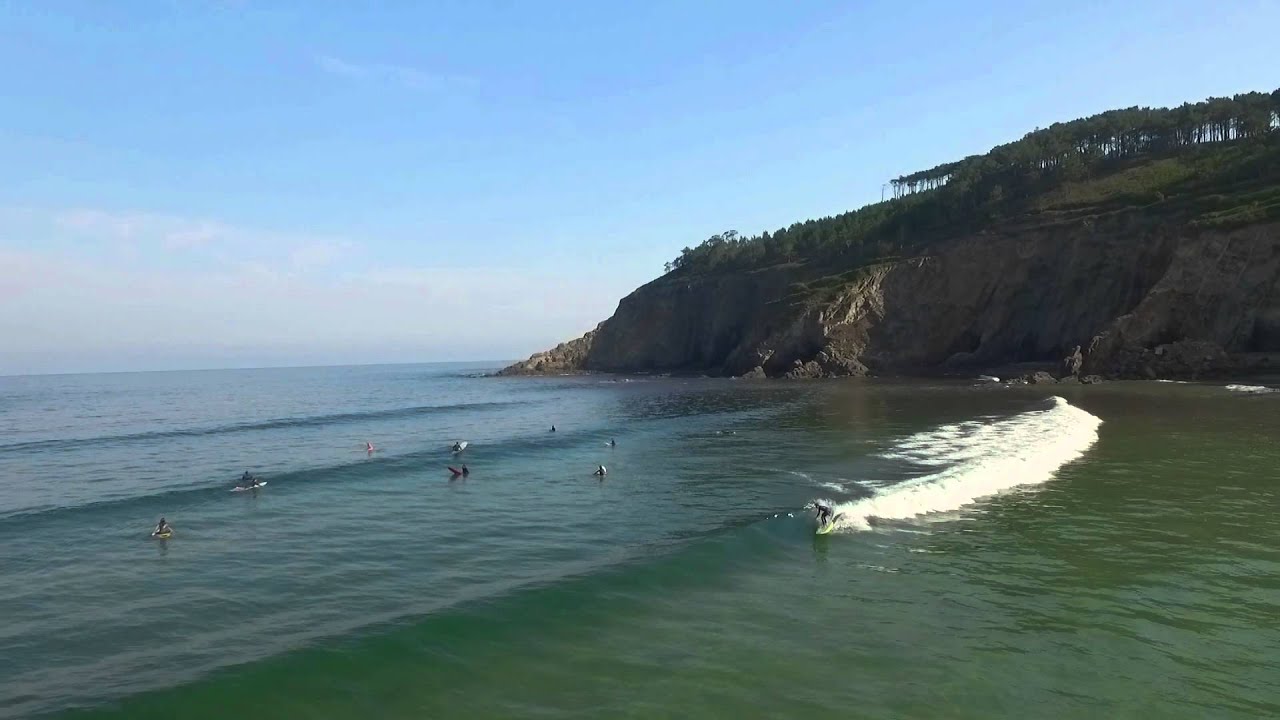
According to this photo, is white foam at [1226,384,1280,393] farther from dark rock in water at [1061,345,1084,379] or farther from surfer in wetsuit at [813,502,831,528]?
surfer in wetsuit at [813,502,831,528]

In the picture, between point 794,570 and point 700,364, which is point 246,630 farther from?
point 700,364

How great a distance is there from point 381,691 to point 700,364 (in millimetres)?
94801

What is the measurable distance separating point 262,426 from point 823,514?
38457 mm

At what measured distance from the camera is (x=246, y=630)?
34.6ft

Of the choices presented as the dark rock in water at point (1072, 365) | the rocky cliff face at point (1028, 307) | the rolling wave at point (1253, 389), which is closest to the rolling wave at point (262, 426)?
the rocky cliff face at point (1028, 307)

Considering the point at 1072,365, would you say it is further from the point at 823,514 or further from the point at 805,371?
the point at 823,514

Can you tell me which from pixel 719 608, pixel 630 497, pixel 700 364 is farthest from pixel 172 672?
pixel 700 364

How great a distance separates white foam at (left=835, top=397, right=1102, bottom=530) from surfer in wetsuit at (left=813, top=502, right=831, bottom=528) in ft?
1.31

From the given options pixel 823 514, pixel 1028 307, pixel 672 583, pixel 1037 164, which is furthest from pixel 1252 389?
pixel 1037 164

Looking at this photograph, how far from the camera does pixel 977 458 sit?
72.6ft

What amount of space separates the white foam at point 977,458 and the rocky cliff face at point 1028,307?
93.7 ft

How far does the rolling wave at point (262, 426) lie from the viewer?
35594 millimetres

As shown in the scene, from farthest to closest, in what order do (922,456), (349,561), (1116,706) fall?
(922,456), (349,561), (1116,706)

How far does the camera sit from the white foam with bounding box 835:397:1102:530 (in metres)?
16.6
